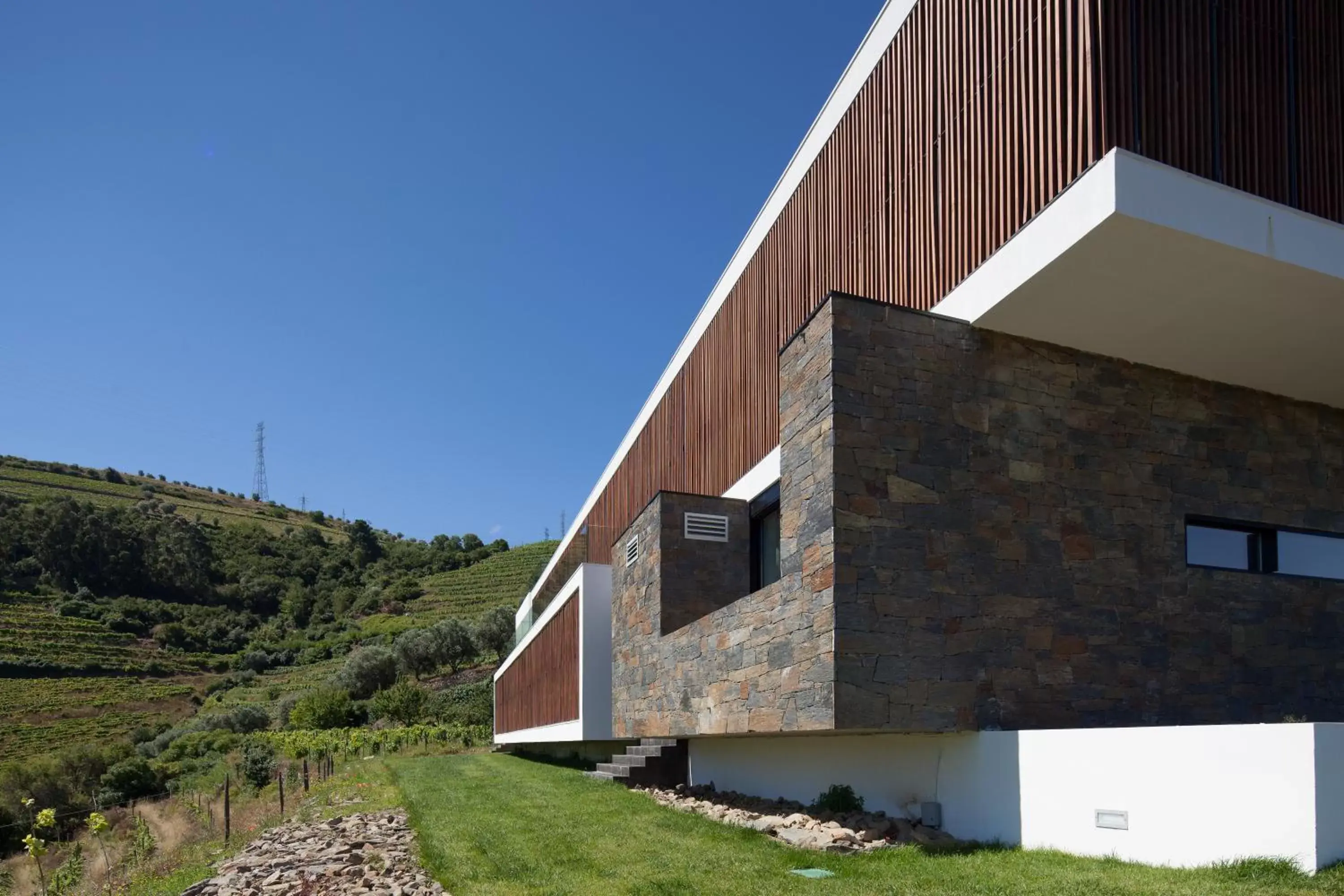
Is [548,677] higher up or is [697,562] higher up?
[697,562]

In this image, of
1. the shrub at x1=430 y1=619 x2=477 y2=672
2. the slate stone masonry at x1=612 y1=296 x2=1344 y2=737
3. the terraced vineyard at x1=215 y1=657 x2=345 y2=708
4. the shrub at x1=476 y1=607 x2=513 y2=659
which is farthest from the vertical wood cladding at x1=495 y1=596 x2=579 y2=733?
the terraced vineyard at x1=215 y1=657 x2=345 y2=708

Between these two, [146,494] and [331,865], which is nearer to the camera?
[331,865]

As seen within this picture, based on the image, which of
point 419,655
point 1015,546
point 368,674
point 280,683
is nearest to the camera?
point 1015,546

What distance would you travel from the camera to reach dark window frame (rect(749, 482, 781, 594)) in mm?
13430

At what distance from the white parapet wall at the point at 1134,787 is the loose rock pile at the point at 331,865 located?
4302mm

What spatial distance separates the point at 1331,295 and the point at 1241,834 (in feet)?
16.4

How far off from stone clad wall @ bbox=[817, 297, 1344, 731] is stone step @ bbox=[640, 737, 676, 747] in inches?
312

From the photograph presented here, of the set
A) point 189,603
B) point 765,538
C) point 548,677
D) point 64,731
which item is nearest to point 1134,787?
point 765,538

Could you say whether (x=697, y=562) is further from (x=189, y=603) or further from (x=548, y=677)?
(x=189, y=603)

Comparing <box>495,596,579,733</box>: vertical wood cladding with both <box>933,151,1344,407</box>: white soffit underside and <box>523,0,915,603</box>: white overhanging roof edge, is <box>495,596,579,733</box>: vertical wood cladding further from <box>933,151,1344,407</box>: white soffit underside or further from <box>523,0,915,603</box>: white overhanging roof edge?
<box>933,151,1344,407</box>: white soffit underside

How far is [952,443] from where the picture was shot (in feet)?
28.9

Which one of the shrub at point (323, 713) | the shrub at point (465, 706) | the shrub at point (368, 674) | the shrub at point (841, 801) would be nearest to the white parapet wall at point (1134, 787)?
the shrub at point (841, 801)

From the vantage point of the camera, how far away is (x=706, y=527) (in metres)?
13.9

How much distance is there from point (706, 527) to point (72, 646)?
5248 centimetres
